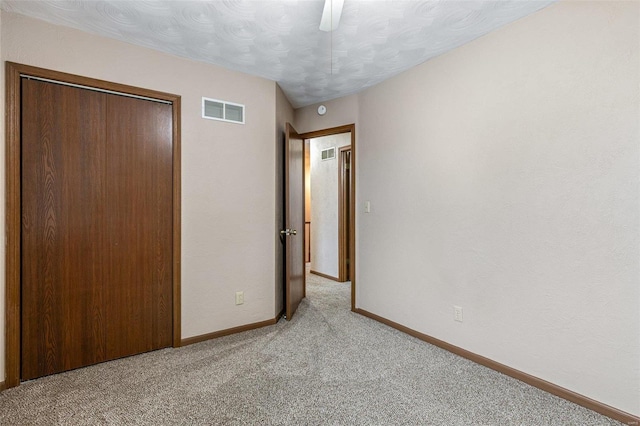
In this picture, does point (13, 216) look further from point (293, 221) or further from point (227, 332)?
point (293, 221)

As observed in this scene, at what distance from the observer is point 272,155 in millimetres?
3135

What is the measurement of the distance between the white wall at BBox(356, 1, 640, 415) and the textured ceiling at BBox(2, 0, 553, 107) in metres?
0.26

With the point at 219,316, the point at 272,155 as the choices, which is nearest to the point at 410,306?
the point at 219,316

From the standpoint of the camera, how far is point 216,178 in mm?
2791

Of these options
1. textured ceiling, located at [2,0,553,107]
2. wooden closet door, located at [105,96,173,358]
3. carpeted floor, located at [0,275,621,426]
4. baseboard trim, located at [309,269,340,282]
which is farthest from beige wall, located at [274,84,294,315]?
baseboard trim, located at [309,269,340,282]

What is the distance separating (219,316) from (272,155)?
1.62m

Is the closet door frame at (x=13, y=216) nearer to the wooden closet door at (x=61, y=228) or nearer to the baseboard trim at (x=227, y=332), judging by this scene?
the wooden closet door at (x=61, y=228)

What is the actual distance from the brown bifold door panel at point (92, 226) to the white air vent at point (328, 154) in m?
2.76

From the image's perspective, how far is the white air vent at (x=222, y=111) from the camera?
274cm

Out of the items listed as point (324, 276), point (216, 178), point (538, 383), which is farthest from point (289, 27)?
point (324, 276)

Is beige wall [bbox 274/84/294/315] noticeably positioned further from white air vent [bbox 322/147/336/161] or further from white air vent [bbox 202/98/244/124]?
white air vent [bbox 322/147/336/161]

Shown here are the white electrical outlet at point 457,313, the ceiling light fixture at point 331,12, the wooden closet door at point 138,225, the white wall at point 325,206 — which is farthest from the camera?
the white wall at point 325,206

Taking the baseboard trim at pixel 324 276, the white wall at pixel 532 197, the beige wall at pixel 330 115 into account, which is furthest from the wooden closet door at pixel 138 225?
the baseboard trim at pixel 324 276

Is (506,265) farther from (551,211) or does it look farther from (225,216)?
(225,216)
